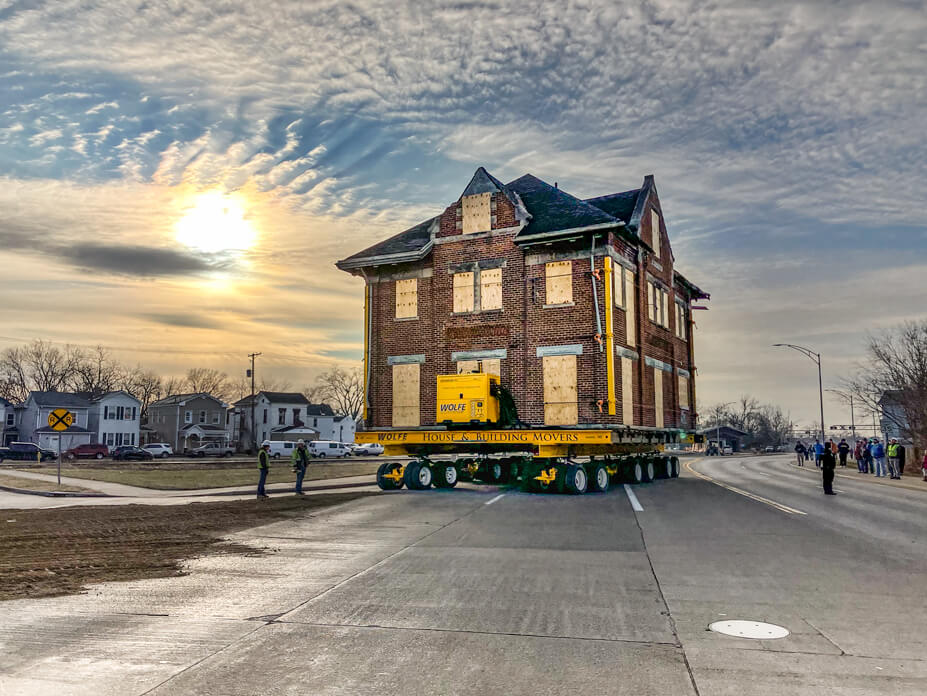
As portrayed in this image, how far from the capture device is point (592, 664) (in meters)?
A: 5.73

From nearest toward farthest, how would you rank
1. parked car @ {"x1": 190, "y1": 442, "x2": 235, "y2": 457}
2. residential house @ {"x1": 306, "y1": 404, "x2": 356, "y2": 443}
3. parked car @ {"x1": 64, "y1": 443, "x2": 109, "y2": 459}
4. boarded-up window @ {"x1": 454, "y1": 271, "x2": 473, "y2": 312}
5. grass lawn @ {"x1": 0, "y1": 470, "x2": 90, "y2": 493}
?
1. boarded-up window @ {"x1": 454, "y1": 271, "x2": 473, "y2": 312}
2. grass lawn @ {"x1": 0, "y1": 470, "x2": 90, "y2": 493}
3. parked car @ {"x1": 64, "y1": 443, "x2": 109, "y2": 459}
4. parked car @ {"x1": 190, "y1": 442, "x2": 235, "y2": 457}
5. residential house @ {"x1": 306, "y1": 404, "x2": 356, "y2": 443}

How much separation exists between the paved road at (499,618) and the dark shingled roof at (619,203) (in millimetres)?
16884

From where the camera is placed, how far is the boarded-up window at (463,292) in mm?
25219

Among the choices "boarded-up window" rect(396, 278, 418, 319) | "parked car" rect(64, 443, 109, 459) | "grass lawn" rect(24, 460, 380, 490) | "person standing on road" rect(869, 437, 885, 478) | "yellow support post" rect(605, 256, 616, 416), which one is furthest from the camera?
"parked car" rect(64, 443, 109, 459)

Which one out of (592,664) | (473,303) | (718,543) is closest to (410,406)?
(473,303)

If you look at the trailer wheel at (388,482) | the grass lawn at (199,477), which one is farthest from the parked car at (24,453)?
the trailer wheel at (388,482)

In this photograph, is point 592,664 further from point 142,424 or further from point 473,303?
point 142,424

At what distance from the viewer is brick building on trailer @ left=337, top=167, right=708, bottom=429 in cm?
2306

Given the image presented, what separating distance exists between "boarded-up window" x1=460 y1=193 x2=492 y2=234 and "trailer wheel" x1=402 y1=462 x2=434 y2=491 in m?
8.29

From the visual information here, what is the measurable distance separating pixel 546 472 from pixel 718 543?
30.8 ft

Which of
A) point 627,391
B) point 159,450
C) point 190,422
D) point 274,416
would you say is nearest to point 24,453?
point 159,450

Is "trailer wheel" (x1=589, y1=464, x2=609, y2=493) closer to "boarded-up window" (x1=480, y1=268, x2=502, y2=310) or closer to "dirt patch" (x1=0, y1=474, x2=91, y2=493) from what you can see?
"boarded-up window" (x1=480, y1=268, x2=502, y2=310)

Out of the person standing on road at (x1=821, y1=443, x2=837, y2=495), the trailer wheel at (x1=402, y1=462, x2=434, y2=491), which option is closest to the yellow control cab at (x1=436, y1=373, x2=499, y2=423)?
the trailer wheel at (x1=402, y1=462, x2=434, y2=491)

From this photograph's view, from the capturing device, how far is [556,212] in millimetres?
24641
